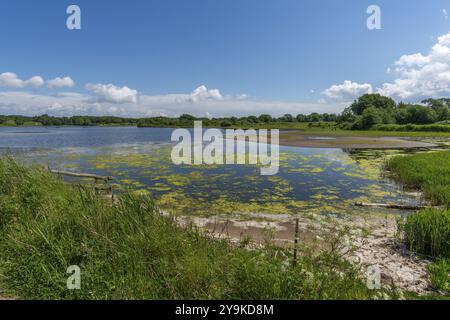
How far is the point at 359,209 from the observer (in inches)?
427

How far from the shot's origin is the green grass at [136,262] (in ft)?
14.2

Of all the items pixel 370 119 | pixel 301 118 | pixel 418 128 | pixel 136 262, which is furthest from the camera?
pixel 301 118

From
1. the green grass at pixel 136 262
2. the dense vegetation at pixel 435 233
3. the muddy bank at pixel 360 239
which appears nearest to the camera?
the green grass at pixel 136 262

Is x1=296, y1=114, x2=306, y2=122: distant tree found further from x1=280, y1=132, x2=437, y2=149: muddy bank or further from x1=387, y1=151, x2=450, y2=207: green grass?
x1=387, y1=151, x2=450, y2=207: green grass

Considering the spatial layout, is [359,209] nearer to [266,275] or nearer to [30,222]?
[266,275]

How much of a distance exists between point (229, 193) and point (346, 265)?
838 centimetres

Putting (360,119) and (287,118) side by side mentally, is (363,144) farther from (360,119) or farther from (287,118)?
(287,118)

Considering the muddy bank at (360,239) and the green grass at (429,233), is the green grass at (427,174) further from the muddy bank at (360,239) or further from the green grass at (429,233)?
the green grass at (429,233)

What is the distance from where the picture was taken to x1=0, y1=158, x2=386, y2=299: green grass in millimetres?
4320

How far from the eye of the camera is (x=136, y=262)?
4.96 metres

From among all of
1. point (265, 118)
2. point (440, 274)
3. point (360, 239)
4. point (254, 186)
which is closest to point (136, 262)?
point (440, 274)

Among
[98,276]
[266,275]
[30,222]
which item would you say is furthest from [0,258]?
[266,275]

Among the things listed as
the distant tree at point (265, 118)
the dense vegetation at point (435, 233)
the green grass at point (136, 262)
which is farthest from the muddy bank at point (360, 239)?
the distant tree at point (265, 118)

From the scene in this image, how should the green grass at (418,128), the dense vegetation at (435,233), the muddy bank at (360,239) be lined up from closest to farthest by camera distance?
the dense vegetation at (435,233) < the muddy bank at (360,239) < the green grass at (418,128)
